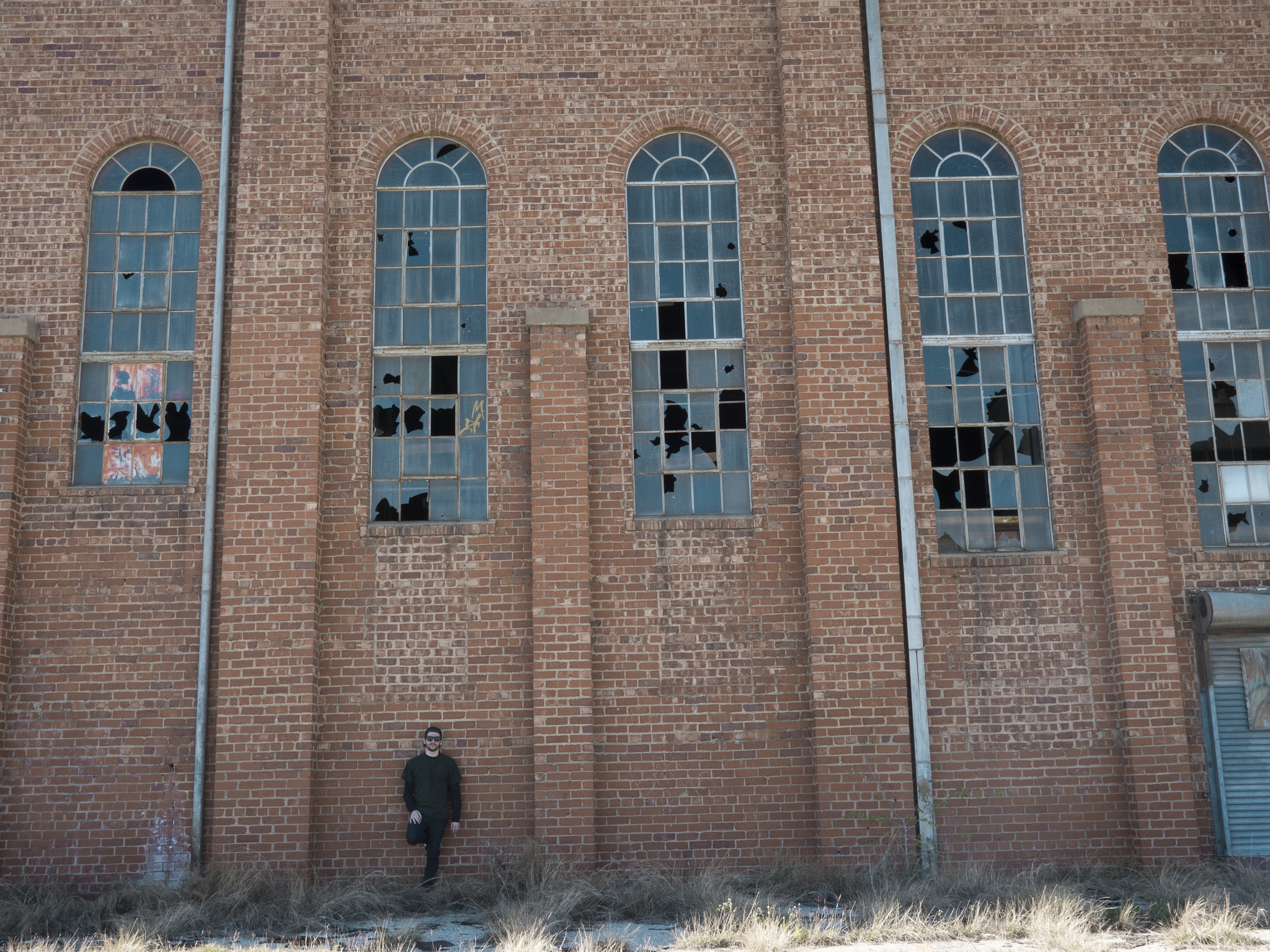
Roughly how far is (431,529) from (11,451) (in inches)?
159

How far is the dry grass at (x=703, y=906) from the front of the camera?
25.7 feet

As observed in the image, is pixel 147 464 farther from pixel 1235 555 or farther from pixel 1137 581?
pixel 1235 555

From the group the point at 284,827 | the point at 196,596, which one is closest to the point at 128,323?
the point at 196,596

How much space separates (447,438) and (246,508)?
6.52 feet

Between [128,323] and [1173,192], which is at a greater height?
[1173,192]

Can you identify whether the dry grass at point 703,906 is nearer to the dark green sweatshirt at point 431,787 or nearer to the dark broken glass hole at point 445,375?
the dark green sweatshirt at point 431,787

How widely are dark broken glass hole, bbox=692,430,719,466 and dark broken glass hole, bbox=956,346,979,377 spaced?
2.57m

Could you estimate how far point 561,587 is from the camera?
10.1m

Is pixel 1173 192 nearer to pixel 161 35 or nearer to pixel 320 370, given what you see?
pixel 320 370

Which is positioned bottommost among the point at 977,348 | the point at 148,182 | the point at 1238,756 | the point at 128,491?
the point at 1238,756

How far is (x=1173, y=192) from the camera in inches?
449

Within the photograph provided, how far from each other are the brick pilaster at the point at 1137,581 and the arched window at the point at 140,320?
8902 millimetres

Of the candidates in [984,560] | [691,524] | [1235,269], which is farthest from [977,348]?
[691,524]

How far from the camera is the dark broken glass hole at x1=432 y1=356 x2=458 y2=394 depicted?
1087 centimetres
